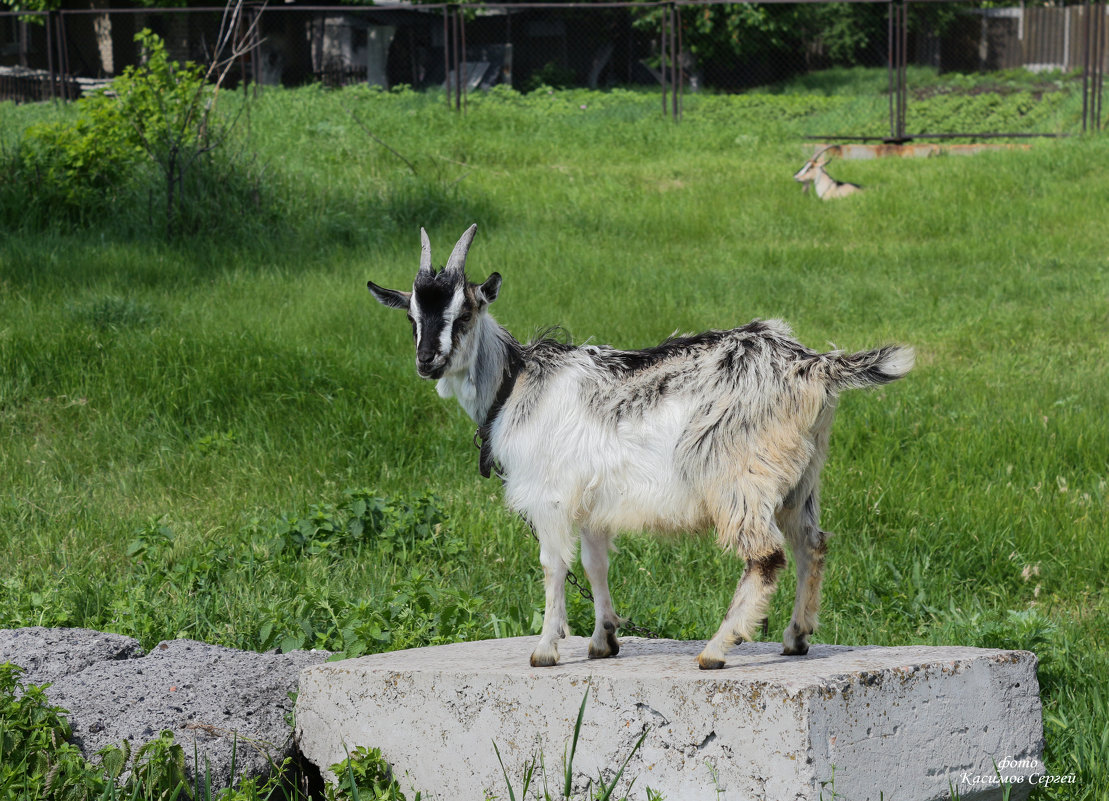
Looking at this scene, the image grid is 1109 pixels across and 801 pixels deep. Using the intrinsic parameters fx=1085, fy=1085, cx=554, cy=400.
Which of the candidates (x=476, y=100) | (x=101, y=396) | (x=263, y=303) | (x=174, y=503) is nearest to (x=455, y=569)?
(x=174, y=503)

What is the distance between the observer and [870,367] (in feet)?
10.2

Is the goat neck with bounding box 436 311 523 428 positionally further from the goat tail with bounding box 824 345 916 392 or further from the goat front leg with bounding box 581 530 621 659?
the goat tail with bounding box 824 345 916 392

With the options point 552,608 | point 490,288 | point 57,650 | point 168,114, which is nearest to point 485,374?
point 490,288

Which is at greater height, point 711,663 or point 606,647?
point 711,663

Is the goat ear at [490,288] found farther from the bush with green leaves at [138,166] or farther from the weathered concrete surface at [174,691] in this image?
the bush with green leaves at [138,166]

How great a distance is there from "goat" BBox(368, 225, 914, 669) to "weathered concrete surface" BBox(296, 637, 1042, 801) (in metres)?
0.22

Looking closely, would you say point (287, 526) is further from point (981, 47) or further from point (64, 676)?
point (981, 47)

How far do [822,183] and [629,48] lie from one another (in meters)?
23.9

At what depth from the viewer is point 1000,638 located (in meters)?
4.23

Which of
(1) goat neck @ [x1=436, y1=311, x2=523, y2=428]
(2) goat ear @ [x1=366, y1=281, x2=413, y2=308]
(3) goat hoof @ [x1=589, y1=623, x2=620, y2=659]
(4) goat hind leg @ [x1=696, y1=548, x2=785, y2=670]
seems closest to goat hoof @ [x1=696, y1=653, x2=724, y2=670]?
(4) goat hind leg @ [x1=696, y1=548, x2=785, y2=670]

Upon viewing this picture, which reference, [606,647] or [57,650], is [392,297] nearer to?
[606,647]

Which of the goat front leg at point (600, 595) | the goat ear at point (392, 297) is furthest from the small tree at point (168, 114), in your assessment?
the goat front leg at point (600, 595)

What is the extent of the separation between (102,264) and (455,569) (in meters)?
6.45

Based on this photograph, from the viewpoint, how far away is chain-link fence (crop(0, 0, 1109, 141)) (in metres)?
29.9
